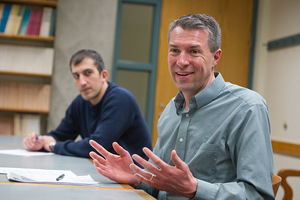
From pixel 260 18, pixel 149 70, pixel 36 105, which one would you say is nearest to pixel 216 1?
pixel 260 18

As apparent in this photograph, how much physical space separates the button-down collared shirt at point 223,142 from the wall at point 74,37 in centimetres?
283

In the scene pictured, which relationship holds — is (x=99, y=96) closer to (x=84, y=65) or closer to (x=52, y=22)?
(x=84, y=65)

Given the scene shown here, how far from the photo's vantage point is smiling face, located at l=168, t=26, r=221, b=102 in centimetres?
138

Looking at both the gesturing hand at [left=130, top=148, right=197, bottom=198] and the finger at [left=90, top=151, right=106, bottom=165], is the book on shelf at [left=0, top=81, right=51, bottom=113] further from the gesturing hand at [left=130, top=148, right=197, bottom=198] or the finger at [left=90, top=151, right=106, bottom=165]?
the gesturing hand at [left=130, top=148, right=197, bottom=198]

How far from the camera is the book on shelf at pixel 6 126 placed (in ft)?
12.9

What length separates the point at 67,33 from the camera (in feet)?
13.7

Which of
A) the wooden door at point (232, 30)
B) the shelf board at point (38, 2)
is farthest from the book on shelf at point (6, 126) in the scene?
the wooden door at point (232, 30)

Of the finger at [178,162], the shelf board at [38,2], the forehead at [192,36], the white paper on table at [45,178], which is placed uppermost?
the shelf board at [38,2]

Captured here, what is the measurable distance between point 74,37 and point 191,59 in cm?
309

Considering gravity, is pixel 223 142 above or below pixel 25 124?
above

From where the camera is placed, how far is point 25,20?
154 inches

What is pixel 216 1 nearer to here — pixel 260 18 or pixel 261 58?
pixel 260 18

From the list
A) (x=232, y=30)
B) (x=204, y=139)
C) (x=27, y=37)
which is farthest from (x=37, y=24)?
(x=204, y=139)

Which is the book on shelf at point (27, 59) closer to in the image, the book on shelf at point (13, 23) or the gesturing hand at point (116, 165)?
the book on shelf at point (13, 23)
